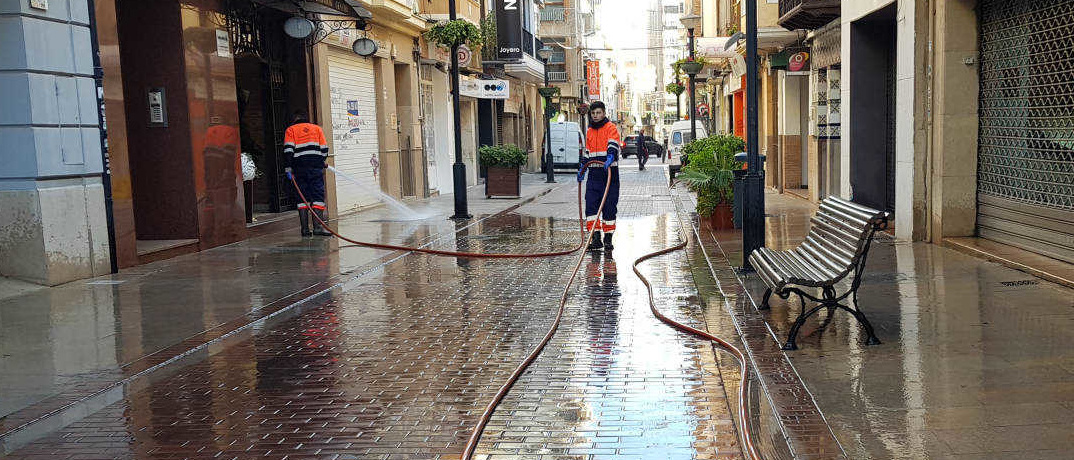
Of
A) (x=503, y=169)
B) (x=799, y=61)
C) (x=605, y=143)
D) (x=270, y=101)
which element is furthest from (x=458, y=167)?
(x=799, y=61)

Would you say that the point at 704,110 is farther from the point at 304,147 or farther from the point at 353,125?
the point at 304,147

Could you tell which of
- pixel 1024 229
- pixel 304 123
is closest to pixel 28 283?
pixel 304 123

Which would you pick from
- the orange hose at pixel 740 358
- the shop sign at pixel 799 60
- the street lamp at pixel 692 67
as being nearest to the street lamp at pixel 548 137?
the street lamp at pixel 692 67

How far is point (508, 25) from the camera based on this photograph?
35344mm

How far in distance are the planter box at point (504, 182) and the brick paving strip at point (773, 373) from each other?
13.8 metres

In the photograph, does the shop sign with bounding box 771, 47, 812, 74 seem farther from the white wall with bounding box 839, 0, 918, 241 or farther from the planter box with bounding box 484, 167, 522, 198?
the white wall with bounding box 839, 0, 918, 241

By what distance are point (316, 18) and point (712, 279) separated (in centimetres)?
1072

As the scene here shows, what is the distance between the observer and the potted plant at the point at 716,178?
14.1m

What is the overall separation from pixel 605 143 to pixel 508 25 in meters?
23.6

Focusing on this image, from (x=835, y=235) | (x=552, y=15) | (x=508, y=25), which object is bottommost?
(x=835, y=235)

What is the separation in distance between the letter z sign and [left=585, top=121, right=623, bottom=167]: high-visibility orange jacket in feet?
74.3

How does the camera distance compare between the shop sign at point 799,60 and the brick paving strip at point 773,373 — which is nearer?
the brick paving strip at point 773,373

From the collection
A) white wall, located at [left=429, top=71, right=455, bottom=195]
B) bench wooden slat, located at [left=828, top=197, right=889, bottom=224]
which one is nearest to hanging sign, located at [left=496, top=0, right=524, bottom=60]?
white wall, located at [left=429, top=71, right=455, bottom=195]

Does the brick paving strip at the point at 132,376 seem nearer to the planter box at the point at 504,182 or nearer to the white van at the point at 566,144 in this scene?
the planter box at the point at 504,182
